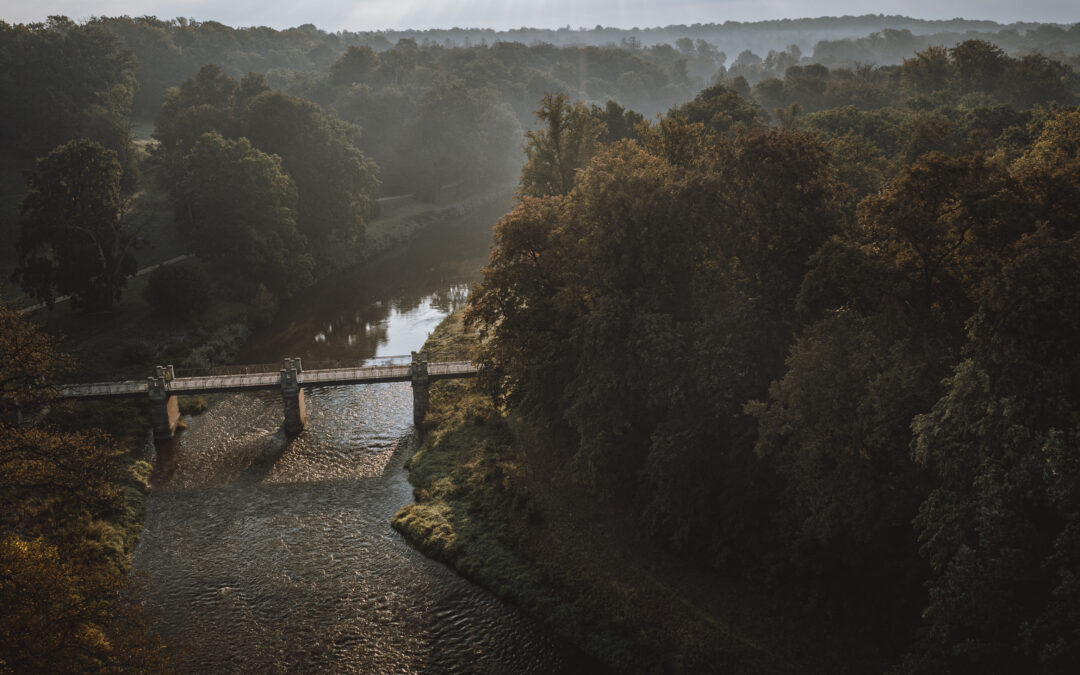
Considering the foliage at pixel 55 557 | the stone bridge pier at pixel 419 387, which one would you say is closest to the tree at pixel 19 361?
the foliage at pixel 55 557

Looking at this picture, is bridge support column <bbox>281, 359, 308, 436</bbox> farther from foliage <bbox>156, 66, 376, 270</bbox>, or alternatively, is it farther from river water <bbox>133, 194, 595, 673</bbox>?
foliage <bbox>156, 66, 376, 270</bbox>

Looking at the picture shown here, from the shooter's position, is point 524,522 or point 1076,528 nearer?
point 1076,528

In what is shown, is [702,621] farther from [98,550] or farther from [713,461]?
[98,550]

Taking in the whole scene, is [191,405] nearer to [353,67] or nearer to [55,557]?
[55,557]

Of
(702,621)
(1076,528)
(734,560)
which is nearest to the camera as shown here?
(1076,528)

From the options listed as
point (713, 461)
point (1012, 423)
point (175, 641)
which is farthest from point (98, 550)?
point (1012, 423)
